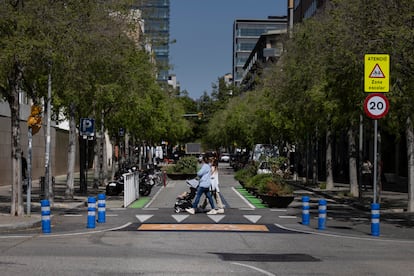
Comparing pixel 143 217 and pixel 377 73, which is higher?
pixel 377 73

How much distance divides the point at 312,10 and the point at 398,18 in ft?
165

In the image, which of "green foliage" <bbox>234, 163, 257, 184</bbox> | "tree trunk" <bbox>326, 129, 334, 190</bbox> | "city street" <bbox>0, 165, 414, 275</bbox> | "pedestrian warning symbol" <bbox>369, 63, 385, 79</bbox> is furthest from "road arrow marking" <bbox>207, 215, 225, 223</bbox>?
"tree trunk" <bbox>326, 129, 334, 190</bbox>

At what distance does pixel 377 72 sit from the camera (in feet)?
57.3

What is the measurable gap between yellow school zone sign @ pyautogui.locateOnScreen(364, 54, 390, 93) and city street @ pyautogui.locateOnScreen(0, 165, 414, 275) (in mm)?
3604

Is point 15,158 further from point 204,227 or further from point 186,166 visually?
point 186,166

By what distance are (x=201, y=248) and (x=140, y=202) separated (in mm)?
15271

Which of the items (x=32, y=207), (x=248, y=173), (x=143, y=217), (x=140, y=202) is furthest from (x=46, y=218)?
(x=248, y=173)

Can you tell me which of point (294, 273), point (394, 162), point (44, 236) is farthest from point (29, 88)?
point (394, 162)

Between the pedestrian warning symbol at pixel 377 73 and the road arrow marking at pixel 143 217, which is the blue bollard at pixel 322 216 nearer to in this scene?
the pedestrian warning symbol at pixel 377 73

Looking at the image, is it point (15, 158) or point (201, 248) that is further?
point (15, 158)

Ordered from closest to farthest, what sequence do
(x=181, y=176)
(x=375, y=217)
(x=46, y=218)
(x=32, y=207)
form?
(x=46, y=218) < (x=375, y=217) < (x=32, y=207) < (x=181, y=176)

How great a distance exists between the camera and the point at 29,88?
2216 centimetres

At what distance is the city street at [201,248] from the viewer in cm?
1080

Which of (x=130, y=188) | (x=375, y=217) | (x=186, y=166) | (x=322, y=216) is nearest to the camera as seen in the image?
(x=375, y=217)
